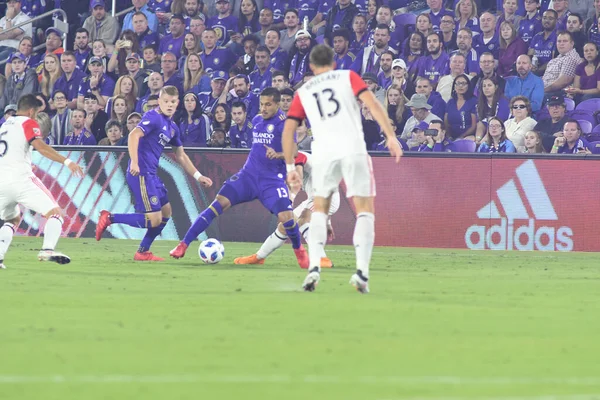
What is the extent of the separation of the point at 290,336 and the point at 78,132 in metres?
16.1

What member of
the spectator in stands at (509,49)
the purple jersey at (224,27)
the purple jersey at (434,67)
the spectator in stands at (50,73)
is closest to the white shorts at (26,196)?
the purple jersey at (434,67)

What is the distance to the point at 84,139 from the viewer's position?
22.2 metres

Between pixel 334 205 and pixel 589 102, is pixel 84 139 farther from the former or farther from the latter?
pixel 589 102

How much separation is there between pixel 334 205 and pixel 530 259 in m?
3.01

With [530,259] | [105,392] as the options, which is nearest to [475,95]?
[530,259]

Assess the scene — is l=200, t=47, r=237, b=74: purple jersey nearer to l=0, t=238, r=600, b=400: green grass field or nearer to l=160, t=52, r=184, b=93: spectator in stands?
l=160, t=52, r=184, b=93: spectator in stands

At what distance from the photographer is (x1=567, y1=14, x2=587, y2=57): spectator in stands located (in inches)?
797

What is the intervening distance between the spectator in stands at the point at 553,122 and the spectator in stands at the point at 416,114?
188 cm

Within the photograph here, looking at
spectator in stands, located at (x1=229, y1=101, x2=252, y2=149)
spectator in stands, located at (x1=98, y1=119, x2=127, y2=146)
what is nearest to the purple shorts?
spectator in stands, located at (x1=229, y1=101, x2=252, y2=149)

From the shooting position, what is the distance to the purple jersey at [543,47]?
20.5 m

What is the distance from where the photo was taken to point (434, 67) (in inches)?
825

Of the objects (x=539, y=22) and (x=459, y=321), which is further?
(x=539, y=22)

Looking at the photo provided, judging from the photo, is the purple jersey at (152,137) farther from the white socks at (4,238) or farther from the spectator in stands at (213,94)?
the spectator in stands at (213,94)

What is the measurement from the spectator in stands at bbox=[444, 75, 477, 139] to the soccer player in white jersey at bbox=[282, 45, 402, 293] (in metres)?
10.2
